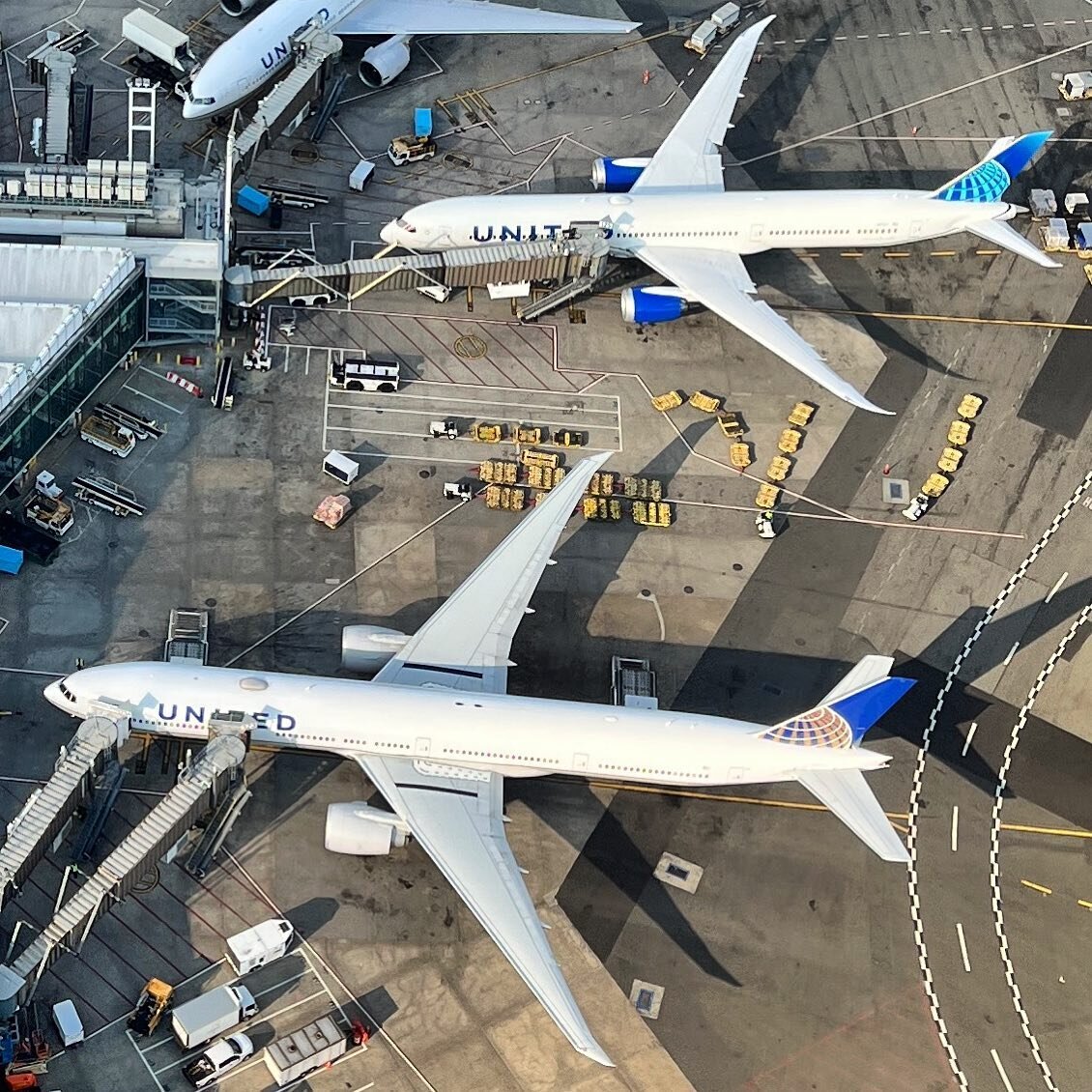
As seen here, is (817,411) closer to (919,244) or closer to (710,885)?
(919,244)

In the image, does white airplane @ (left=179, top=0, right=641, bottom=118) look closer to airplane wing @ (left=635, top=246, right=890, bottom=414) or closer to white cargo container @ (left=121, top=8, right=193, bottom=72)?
white cargo container @ (left=121, top=8, right=193, bottom=72)

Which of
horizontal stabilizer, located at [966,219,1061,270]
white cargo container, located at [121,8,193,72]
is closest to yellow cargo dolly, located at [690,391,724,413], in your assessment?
horizontal stabilizer, located at [966,219,1061,270]

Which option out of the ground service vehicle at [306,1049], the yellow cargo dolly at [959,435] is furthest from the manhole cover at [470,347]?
the ground service vehicle at [306,1049]

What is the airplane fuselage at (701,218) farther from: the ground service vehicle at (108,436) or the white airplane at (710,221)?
the ground service vehicle at (108,436)

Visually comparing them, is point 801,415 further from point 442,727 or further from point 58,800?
point 58,800

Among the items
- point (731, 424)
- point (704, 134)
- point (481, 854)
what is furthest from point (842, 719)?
point (704, 134)

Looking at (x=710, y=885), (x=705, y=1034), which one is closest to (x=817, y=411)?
(x=710, y=885)
